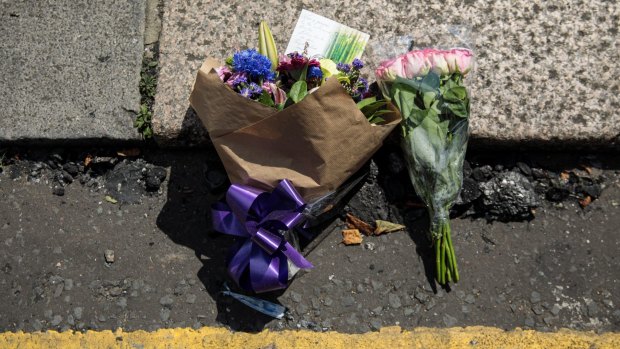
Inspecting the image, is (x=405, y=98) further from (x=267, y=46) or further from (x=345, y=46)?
(x=267, y=46)

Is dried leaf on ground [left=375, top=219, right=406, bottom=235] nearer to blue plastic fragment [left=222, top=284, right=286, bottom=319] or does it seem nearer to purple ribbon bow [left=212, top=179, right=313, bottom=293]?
purple ribbon bow [left=212, top=179, right=313, bottom=293]

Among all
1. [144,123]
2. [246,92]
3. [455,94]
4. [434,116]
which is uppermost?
[455,94]

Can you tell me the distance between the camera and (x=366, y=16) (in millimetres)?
2480

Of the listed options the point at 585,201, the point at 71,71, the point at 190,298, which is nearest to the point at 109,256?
the point at 190,298

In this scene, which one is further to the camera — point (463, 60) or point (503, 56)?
point (503, 56)

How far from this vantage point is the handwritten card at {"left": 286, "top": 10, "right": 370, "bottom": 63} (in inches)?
95.0

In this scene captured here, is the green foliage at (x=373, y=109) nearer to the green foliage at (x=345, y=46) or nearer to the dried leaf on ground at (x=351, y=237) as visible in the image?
the green foliage at (x=345, y=46)

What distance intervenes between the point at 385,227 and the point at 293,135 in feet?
2.01

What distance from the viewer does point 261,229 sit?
2113 millimetres

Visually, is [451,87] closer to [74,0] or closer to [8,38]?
[74,0]

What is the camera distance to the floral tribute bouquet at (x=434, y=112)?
2119mm

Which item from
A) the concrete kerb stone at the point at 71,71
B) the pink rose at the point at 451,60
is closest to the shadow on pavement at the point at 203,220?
the concrete kerb stone at the point at 71,71

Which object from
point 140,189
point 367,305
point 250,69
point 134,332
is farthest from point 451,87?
point 134,332

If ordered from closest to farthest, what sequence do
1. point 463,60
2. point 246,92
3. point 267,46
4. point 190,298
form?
point 246,92, point 463,60, point 267,46, point 190,298
